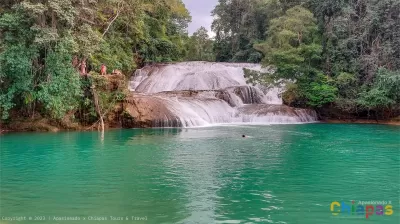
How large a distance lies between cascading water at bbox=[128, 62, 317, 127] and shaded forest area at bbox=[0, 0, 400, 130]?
47.4 inches

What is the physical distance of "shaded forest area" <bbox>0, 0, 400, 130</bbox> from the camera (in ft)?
51.7

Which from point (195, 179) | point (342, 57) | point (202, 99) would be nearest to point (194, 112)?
point (202, 99)

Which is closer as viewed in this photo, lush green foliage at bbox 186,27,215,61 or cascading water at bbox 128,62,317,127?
cascading water at bbox 128,62,317,127

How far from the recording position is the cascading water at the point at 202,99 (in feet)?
67.2

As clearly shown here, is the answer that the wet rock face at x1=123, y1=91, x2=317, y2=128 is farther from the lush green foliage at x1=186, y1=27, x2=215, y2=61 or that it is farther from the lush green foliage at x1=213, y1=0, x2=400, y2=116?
the lush green foliage at x1=186, y1=27, x2=215, y2=61

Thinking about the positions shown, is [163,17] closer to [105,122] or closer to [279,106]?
[279,106]

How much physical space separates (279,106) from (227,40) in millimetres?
23545

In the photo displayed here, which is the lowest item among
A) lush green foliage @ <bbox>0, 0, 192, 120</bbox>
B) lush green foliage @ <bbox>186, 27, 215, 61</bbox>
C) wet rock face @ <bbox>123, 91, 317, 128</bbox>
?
wet rock face @ <bbox>123, 91, 317, 128</bbox>

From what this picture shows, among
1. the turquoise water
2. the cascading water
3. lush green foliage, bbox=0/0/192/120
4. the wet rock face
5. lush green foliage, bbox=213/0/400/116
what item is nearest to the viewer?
the turquoise water

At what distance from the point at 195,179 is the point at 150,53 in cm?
2554

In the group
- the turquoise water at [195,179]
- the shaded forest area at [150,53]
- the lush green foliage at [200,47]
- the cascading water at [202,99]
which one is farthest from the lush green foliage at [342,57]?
A: the lush green foliage at [200,47]

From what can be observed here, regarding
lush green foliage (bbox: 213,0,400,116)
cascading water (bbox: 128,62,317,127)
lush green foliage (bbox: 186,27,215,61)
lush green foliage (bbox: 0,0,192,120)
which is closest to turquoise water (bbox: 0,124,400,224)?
lush green foliage (bbox: 0,0,192,120)

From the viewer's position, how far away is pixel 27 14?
50.6ft

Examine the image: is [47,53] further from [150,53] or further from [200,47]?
[200,47]
